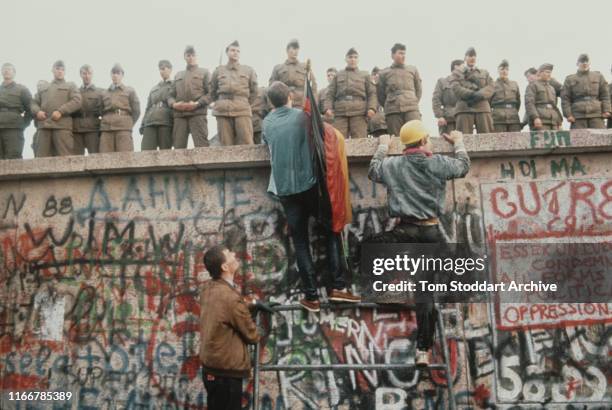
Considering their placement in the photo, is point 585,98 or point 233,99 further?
point 585,98

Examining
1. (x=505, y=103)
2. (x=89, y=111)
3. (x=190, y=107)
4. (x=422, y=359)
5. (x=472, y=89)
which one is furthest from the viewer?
(x=505, y=103)

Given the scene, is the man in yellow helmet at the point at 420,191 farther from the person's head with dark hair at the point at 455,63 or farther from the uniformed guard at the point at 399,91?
the person's head with dark hair at the point at 455,63

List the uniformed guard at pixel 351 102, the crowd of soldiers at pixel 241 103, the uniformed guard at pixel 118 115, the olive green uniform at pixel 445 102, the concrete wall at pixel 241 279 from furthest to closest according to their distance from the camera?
1. the olive green uniform at pixel 445 102
2. the uniformed guard at pixel 351 102
3. the uniformed guard at pixel 118 115
4. the crowd of soldiers at pixel 241 103
5. the concrete wall at pixel 241 279

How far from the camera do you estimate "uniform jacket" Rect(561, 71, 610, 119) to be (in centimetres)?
1001

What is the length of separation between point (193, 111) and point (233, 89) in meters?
0.63

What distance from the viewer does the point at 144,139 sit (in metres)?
9.56

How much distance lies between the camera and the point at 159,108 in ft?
31.4

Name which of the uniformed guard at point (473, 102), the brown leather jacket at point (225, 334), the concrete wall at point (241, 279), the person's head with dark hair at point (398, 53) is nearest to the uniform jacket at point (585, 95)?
Answer: the uniformed guard at point (473, 102)

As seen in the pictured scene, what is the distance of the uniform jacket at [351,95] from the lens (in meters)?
9.66

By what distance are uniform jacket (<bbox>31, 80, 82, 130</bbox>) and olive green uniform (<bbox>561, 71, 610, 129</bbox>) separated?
7210mm

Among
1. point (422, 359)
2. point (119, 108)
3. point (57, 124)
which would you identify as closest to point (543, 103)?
point (422, 359)

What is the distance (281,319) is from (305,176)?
4.90 feet

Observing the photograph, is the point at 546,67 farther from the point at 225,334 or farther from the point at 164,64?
the point at 225,334

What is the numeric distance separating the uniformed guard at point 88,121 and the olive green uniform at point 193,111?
3.63 feet
